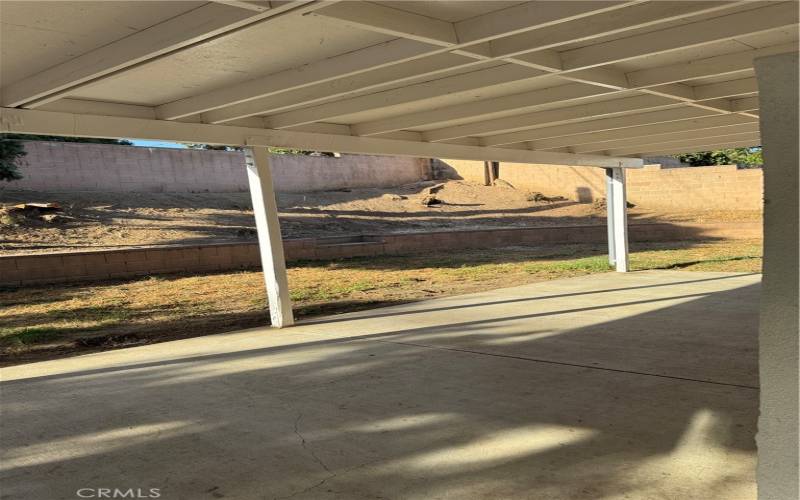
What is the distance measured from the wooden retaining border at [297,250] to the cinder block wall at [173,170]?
8297 mm

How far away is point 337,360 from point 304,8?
430 cm

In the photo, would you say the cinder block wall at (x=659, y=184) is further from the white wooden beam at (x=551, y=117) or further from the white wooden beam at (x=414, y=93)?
the white wooden beam at (x=414, y=93)

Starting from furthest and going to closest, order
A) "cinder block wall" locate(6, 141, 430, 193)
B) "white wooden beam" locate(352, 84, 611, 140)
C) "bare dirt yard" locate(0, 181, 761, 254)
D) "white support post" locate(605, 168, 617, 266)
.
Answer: "cinder block wall" locate(6, 141, 430, 193) < "bare dirt yard" locate(0, 181, 761, 254) < "white support post" locate(605, 168, 617, 266) < "white wooden beam" locate(352, 84, 611, 140)

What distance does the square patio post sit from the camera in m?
2.37

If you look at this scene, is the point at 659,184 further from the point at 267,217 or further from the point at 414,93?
the point at 414,93

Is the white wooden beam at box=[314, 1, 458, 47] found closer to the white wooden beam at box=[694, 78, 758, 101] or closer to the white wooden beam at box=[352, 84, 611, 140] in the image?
the white wooden beam at box=[352, 84, 611, 140]

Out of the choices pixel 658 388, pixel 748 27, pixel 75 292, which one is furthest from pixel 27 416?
pixel 75 292

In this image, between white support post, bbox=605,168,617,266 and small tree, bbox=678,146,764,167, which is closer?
white support post, bbox=605,168,617,266

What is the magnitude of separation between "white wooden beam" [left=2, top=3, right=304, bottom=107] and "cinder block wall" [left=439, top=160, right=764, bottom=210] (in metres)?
27.6

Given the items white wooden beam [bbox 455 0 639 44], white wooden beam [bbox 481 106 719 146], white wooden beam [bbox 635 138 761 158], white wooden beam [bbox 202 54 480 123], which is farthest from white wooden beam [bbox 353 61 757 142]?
white wooden beam [bbox 635 138 761 158]

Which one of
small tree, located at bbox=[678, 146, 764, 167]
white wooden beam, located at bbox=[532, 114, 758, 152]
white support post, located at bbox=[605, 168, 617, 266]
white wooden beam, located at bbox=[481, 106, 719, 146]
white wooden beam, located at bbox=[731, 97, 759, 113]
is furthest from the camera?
small tree, located at bbox=[678, 146, 764, 167]

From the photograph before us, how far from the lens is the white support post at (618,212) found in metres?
15.8

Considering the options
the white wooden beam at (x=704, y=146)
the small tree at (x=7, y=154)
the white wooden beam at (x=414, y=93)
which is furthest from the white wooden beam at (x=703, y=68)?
the small tree at (x=7, y=154)

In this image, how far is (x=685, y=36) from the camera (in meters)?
5.86
